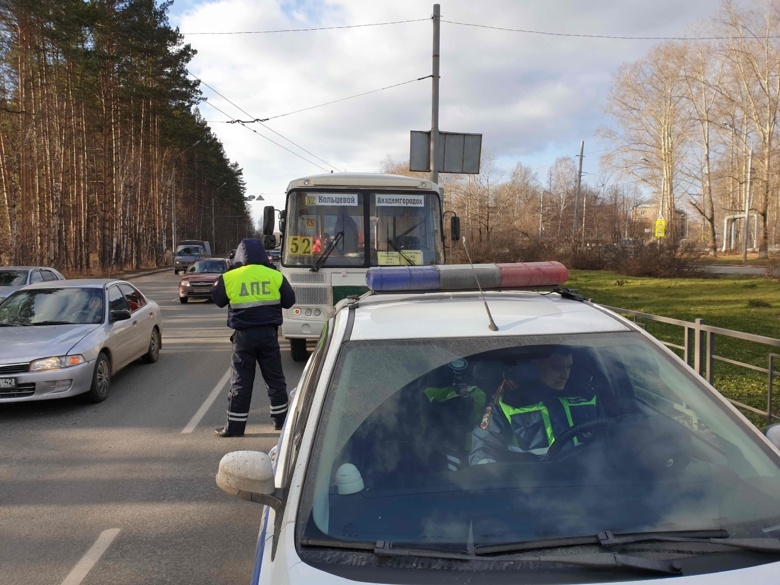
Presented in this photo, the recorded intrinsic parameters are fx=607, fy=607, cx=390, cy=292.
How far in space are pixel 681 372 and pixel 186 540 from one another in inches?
127

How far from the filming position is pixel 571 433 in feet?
7.97

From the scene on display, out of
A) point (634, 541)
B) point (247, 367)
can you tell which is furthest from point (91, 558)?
point (634, 541)

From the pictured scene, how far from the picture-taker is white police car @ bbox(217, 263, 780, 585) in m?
1.76

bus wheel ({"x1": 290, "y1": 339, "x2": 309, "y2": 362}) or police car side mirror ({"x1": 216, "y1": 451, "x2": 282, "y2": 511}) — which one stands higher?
police car side mirror ({"x1": 216, "y1": 451, "x2": 282, "y2": 511})

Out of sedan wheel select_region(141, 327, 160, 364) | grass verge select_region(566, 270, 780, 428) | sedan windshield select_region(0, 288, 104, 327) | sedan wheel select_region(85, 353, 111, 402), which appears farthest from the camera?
sedan wheel select_region(141, 327, 160, 364)

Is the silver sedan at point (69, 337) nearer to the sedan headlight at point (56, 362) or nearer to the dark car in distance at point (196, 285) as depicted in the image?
the sedan headlight at point (56, 362)

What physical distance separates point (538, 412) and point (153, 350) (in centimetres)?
931

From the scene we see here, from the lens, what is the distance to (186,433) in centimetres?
641

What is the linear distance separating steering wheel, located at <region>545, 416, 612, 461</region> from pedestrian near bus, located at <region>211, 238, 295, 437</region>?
4243mm

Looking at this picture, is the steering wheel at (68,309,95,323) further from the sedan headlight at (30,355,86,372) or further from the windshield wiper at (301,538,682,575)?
the windshield wiper at (301,538,682,575)

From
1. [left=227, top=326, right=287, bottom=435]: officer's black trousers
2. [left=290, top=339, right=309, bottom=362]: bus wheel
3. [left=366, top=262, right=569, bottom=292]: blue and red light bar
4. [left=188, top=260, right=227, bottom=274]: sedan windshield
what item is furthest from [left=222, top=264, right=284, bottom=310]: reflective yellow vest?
[left=188, top=260, right=227, bottom=274]: sedan windshield

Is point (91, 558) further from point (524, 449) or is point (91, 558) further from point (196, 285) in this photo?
point (196, 285)

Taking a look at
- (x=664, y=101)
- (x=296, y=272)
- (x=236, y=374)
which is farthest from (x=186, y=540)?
(x=664, y=101)

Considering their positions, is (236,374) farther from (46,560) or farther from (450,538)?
(450,538)
